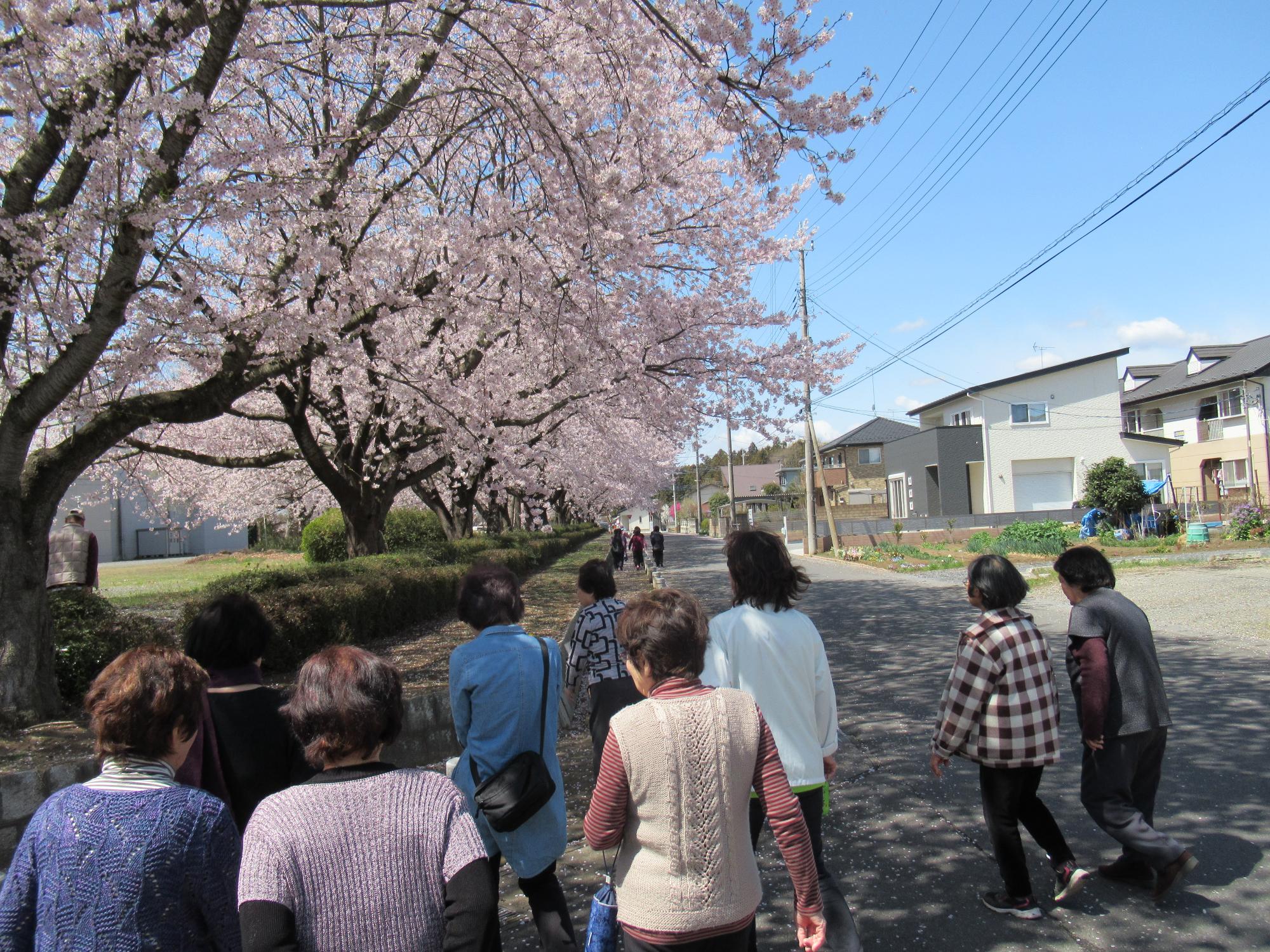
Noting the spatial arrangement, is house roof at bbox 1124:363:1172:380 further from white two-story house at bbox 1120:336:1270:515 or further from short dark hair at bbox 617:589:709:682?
short dark hair at bbox 617:589:709:682

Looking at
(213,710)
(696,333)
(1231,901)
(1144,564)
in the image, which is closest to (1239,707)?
(1231,901)

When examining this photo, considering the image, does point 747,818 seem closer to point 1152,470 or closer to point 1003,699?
point 1003,699

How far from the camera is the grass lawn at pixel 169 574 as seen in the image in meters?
10.7

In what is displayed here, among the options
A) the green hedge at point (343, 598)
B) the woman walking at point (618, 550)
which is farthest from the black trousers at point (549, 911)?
the woman walking at point (618, 550)

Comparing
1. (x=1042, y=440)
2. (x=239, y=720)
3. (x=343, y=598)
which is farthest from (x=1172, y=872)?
(x=1042, y=440)

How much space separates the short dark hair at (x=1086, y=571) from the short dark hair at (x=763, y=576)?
1.44 m

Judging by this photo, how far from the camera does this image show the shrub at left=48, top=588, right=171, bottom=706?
6629 mm

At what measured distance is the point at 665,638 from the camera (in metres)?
2.21

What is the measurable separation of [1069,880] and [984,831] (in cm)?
105

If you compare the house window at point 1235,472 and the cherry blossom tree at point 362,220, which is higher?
the cherry blossom tree at point 362,220

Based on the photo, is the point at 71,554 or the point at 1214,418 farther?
the point at 1214,418

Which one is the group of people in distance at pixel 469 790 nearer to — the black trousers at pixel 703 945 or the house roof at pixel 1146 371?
the black trousers at pixel 703 945

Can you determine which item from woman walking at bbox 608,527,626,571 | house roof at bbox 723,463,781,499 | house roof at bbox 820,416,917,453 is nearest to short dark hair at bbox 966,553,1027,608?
woman walking at bbox 608,527,626,571

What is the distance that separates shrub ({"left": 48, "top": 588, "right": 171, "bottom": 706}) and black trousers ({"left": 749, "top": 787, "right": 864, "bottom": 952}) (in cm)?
536
